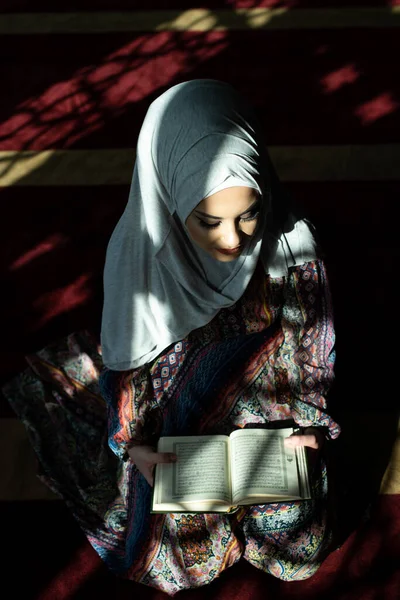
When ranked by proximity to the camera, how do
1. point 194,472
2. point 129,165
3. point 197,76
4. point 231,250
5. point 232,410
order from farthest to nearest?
point 197,76, point 129,165, point 232,410, point 194,472, point 231,250

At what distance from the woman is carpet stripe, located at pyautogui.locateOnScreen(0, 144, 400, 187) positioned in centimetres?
129

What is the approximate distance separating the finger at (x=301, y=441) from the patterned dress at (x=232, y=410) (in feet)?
0.20

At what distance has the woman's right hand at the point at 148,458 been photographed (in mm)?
1599

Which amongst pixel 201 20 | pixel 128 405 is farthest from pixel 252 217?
pixel 201 20

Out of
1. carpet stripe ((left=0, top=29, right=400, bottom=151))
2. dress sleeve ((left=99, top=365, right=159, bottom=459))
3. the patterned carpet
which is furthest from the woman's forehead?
carpet stripe ((left=0, top=29, right=400, bottom=151))

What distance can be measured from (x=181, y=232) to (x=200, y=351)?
39cm

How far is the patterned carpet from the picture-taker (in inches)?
78.6

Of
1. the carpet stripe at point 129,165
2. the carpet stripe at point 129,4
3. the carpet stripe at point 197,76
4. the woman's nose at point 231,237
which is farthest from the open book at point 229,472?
the carpet stripe at point 129,4

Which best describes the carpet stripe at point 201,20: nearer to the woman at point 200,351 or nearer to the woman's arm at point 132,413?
the woman at point 200,351

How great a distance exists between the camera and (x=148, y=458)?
1614mm

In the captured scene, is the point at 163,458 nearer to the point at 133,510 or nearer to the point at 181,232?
the point at 133,510

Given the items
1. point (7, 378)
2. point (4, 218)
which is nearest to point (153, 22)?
point (4, 218)

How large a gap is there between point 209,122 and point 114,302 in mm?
561

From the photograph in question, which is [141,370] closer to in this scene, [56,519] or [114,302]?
[114,302]
